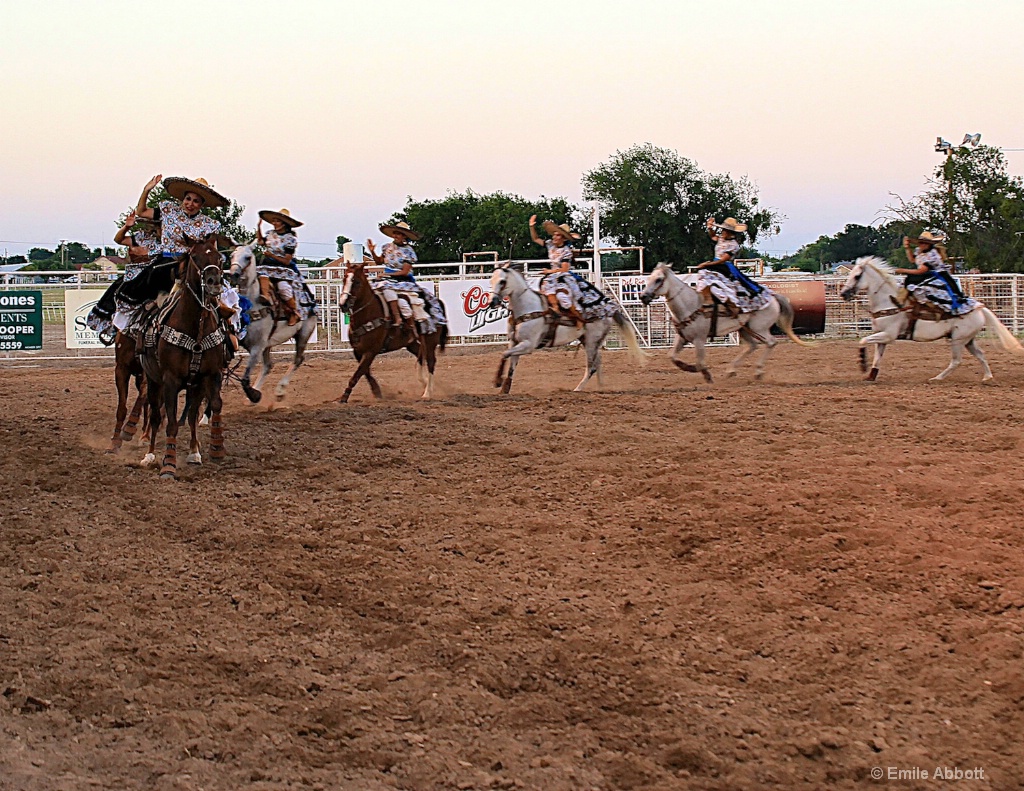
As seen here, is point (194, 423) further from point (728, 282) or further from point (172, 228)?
point (728, 282)

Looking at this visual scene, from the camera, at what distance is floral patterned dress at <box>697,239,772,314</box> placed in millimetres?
14781

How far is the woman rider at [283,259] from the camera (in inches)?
486

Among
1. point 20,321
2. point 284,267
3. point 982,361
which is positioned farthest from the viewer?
point 20,321

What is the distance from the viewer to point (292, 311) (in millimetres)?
12477

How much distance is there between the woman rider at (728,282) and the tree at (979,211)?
2454 cm

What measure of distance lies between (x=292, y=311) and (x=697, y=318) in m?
5.87

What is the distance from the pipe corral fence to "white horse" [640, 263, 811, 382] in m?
6.51

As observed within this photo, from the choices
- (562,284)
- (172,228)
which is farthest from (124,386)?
(562,284)

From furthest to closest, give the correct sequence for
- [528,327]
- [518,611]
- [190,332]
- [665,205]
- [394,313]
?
[665,205] < [528,327] < [394,313] < [190,332] < [518,611]

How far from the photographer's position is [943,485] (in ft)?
24.7

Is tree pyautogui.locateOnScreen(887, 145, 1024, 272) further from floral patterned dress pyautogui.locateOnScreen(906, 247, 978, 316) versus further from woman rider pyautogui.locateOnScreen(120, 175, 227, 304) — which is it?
woman rider pyautogui.locateOnScreen(120, 175, 227, 304)

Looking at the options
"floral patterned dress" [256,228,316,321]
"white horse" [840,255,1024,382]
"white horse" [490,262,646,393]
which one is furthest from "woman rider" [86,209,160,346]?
"white horse" [840,255,1024,382]

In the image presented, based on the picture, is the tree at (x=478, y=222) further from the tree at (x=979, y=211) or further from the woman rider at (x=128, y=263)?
the woman rider at (x=128, y=263)

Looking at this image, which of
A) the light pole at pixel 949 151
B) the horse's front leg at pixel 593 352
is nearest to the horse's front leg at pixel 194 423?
the horse's front leg at pixel 593 352
